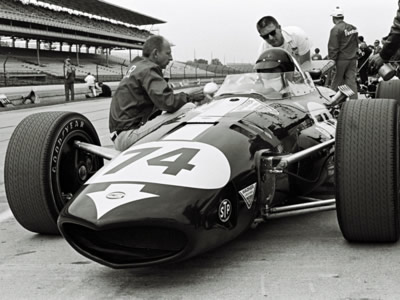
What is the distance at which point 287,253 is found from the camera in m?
3.54

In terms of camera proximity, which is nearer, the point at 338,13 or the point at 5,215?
the point at 5,215

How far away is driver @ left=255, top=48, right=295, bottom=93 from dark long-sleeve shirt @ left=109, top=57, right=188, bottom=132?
706 mm

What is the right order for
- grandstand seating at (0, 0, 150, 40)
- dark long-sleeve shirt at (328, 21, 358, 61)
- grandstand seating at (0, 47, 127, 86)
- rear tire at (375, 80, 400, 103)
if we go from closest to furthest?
rear tire at (375, 80, 400, 103), dark long-sleeve shirt at (328, 21, 358, 61), grandstand seating at (0, 47, 127, 86), grandstand seating at (0, 0, 150, 40)

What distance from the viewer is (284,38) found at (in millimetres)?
7941

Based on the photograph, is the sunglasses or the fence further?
the fence

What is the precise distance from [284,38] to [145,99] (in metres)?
3.38

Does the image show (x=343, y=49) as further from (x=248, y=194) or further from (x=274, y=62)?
(x=248, y=194)

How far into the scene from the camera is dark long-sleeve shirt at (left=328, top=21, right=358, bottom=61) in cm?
984

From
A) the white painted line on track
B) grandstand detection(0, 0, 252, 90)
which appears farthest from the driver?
grandstand detection(0, 0, 252, 90)

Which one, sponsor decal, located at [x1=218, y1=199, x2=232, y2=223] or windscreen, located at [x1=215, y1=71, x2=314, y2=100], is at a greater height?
windscreen, located at [x1=215, y1=71, x2=314, y2=100]

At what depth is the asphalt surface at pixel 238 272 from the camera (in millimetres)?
2955

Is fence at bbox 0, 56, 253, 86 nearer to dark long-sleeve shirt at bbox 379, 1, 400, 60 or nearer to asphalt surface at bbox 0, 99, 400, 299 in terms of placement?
dark long-sleeve shirt at bbox 379, 1, 400, 60

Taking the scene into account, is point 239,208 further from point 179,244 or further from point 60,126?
point 60,126

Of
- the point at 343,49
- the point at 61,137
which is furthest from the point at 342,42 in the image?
the point at 61,137
